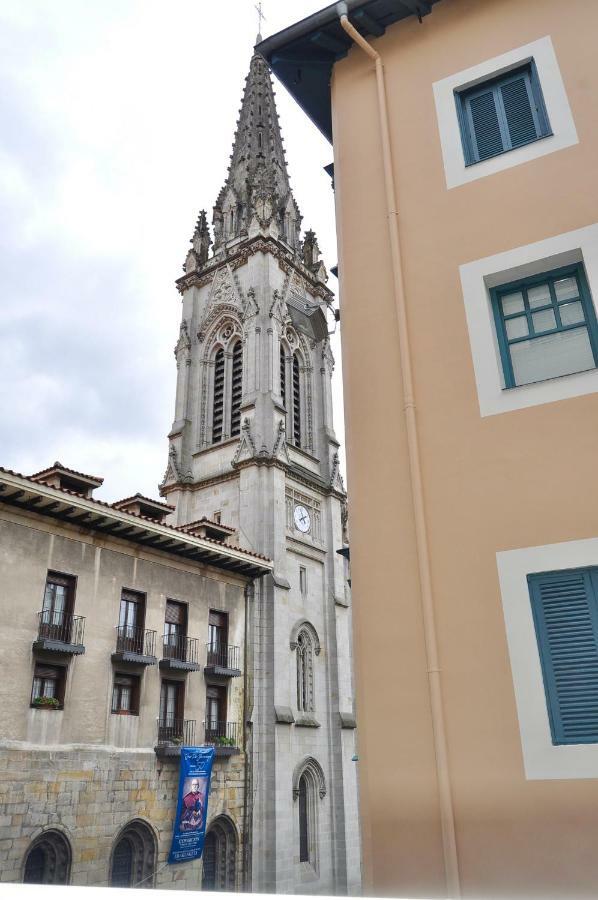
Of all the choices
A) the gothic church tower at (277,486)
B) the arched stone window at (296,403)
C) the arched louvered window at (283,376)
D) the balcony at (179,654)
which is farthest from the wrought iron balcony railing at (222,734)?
the arched louvered window at (283,376)

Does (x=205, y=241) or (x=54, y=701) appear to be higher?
(x=205, y=241)

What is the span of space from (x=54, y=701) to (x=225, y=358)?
75.2ft

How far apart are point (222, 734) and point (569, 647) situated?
71.8ft

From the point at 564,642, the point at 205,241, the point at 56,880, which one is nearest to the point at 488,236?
the point at 564,642

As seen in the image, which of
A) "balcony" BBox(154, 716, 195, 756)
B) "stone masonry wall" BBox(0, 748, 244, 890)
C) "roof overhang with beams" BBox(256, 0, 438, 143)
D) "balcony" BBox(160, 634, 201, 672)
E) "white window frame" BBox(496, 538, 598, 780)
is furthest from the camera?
"balcony" BBox(160, 634, 201, 672)

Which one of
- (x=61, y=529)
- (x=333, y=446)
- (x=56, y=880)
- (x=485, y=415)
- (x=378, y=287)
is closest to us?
(x=485, y=415)

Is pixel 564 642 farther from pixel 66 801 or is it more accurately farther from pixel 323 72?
pixel 66 801

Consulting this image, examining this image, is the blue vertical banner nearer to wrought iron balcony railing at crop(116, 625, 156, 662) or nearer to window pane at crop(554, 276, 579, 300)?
wrought iron balcony railing at crop(116, 625, 156, 662)

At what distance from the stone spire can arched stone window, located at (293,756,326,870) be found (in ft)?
93.0

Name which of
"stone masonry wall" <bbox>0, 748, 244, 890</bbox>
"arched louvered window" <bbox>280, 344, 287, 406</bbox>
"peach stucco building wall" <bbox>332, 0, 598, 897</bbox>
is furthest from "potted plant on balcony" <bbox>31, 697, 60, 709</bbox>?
"arched louvered window" <bbox>280, 344, 287, 406</bbox>

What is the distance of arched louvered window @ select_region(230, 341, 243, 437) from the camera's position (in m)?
36.4

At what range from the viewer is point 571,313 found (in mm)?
6922

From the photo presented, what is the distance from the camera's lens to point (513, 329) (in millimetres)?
7180

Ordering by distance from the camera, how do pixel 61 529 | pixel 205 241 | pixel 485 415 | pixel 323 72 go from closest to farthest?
pixel 485 415
pixel 323 72
pixel 61 529
pixel 205 241
